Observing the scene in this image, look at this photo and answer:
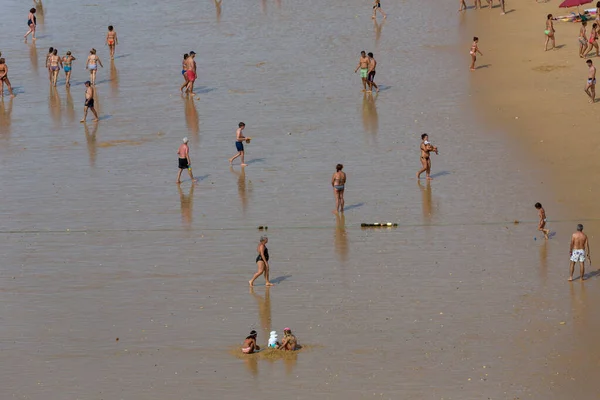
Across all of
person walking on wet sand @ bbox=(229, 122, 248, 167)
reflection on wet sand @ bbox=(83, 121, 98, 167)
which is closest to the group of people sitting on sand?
person walking on wet sand @ bbox=(229, 122, 248, 167)

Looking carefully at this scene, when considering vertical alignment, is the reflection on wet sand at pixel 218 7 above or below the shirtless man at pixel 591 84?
above

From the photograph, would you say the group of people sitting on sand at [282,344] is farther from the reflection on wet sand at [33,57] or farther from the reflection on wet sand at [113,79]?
the reflection on wet sand at [33,57]

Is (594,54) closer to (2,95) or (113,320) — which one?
(2,95)

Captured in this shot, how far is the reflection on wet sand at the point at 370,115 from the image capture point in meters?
34.9

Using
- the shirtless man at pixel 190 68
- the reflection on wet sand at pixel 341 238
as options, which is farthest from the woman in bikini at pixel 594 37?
the reflection on wet sand at pixel 341 238

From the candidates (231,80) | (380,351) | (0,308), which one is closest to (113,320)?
(0,308)

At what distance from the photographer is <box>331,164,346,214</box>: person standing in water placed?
92.1 feet

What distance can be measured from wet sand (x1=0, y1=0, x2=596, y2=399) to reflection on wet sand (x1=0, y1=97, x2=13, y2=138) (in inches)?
9.2

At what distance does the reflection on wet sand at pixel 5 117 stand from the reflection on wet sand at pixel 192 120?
5.26 meters

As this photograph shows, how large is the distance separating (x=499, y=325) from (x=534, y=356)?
1.36m

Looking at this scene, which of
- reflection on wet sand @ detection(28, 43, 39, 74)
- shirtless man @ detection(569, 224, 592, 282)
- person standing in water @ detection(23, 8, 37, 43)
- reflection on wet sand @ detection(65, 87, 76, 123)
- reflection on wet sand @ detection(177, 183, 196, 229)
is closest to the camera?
shirtless man @ detection(569, 224, 592, 282)

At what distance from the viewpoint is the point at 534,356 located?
21.2 metres

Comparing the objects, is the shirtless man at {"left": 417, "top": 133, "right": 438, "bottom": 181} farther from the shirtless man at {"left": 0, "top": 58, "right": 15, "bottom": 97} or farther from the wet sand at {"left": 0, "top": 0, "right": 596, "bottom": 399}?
the shirtless man at {"left": 0, "top": 58, "right": 15, "bottom": 97}

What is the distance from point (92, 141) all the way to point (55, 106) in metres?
4.37
